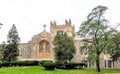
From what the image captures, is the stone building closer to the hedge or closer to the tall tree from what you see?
the tall tree

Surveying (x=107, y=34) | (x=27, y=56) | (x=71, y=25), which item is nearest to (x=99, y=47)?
(x=107, y=34)

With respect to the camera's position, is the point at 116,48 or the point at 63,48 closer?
the point at 116,48

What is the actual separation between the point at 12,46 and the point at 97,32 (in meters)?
24.4

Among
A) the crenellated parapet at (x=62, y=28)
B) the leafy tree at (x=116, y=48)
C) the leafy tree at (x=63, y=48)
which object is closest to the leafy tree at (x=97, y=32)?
the leafy tree at (x=116, y=48)

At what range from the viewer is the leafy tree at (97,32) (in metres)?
48.4

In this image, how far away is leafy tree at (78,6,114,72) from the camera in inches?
1906

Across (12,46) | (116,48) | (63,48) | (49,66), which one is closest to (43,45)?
(12,46)

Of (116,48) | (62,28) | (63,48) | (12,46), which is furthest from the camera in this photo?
(62,28)

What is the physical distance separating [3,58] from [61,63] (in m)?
20.0

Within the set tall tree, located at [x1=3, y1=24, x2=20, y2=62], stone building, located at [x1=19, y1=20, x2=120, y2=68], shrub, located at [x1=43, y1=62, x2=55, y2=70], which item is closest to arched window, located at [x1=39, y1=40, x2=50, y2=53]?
stone building, located at [x1=19, y1=20, x2=120, y2=68]

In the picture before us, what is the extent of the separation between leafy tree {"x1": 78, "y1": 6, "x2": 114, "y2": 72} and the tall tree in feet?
70.1

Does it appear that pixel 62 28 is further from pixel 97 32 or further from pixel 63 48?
pixel 97 32

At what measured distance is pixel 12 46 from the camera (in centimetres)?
6656

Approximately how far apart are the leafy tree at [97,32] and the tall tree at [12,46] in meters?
21.4
